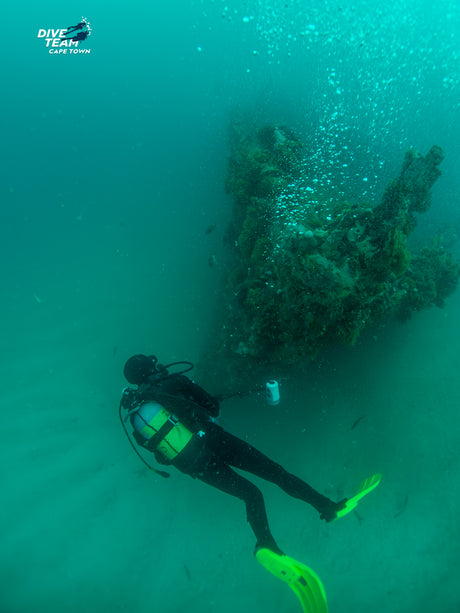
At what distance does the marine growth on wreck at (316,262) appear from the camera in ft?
12.0

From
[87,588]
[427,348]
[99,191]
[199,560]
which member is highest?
[427,348]

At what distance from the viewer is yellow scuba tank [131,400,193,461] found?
3.63m

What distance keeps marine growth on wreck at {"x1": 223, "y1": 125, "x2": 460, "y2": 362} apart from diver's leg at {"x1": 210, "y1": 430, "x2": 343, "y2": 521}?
60.4 inches

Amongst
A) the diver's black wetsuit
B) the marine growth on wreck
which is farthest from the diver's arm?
the marine growth on wreck

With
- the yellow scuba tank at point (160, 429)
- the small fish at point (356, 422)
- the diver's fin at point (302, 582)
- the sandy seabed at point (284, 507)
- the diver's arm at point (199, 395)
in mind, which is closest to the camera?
the diver's fin at point (302, 582)

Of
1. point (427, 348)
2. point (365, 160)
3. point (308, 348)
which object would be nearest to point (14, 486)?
point (308, 348)

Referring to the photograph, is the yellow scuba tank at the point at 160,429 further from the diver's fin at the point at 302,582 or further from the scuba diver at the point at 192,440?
the diver's fin at the point at 302,582

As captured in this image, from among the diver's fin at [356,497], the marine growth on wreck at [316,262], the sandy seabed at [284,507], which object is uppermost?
the marine growth on wreck at [316,262]

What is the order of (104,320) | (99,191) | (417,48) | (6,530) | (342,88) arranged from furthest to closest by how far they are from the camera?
(417,48), (342,88), (99,191), (104,320), (6,530)

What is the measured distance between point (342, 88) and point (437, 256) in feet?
38.5

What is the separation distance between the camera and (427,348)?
5.89m

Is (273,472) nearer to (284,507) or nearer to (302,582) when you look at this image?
(302,582)

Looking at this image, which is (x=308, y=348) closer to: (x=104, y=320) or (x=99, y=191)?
(x=104, y=320)

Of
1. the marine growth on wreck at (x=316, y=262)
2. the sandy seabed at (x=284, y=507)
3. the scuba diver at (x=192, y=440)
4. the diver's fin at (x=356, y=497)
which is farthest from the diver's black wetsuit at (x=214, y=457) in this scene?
the sandy seabed at (x=284, y=507)
